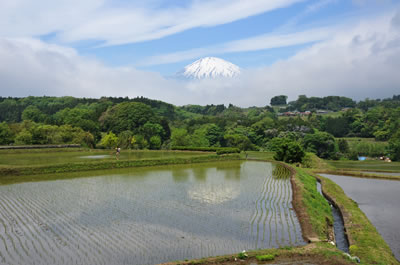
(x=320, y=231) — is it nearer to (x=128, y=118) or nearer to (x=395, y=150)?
(x=395, y=150)

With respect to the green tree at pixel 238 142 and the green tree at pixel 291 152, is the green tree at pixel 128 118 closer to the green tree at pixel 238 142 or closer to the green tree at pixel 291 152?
the green tree at pixel 238 142

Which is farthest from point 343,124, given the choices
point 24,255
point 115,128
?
point 24,255

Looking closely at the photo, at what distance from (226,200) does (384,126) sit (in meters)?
79.3

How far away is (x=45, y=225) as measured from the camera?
14055 mm

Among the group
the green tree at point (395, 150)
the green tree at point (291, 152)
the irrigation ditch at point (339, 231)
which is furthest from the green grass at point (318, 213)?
the green tree at point (395, 150)

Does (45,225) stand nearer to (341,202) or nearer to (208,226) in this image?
(208,226)

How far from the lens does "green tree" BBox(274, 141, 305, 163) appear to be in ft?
138

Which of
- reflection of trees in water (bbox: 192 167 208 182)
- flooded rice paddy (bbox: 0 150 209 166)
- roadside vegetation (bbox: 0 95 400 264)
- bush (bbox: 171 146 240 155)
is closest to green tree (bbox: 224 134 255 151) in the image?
roadside vegetation (bbox: 0 95 400 264)

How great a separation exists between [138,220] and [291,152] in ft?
102

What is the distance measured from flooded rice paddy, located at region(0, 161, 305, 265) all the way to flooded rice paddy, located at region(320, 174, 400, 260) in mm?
4088

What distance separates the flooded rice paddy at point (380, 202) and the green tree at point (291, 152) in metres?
7.98

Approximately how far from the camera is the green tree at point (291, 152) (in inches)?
1652

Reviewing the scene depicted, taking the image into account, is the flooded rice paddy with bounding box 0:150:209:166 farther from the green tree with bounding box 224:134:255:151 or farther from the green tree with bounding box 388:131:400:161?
the green tree with bounding box 388:131:400:161

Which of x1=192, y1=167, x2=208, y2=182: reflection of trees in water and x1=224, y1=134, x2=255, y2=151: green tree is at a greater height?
x1=224, y1=134, x2=255, y2=151: green tree
